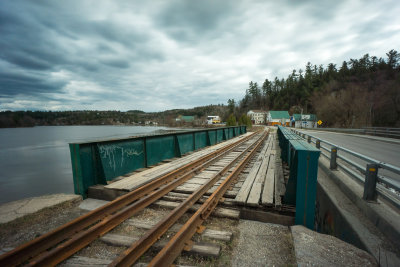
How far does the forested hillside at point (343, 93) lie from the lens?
36594mm

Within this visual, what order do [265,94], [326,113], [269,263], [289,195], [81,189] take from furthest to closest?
1. [265,94]
2. [326,113]
3. [81,189]
4. [289,195]
5. [269,263]

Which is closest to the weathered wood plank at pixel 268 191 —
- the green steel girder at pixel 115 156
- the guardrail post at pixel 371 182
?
the guardrail post at pixel 371 182

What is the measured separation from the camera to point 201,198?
4375mm

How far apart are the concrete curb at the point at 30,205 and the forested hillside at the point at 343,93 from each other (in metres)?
45.2

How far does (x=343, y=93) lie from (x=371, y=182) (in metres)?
58.9

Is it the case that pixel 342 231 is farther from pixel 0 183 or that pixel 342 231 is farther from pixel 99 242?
pixel 0 183

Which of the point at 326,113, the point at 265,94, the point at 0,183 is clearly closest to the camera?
the point at 0,183

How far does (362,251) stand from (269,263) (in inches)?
49.4

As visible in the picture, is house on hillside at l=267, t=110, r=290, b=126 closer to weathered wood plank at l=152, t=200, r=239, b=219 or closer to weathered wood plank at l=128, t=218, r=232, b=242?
weathered wood plank at l=152, t=200, r=239, b=219

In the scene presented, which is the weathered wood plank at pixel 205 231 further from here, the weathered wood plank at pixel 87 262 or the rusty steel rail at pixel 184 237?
the weathered wood plank at pixel 87 262

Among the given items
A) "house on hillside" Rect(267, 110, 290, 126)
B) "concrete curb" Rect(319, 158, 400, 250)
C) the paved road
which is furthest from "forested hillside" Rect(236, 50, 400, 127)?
"concrete curb" Rect(319, 158, 400, 250)

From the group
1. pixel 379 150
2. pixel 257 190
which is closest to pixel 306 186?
pixel 257 190

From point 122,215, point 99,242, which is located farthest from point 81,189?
point 99,242

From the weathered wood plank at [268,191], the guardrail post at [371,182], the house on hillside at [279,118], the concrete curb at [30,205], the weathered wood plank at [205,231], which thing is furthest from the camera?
the house on hillside at [279,118]
